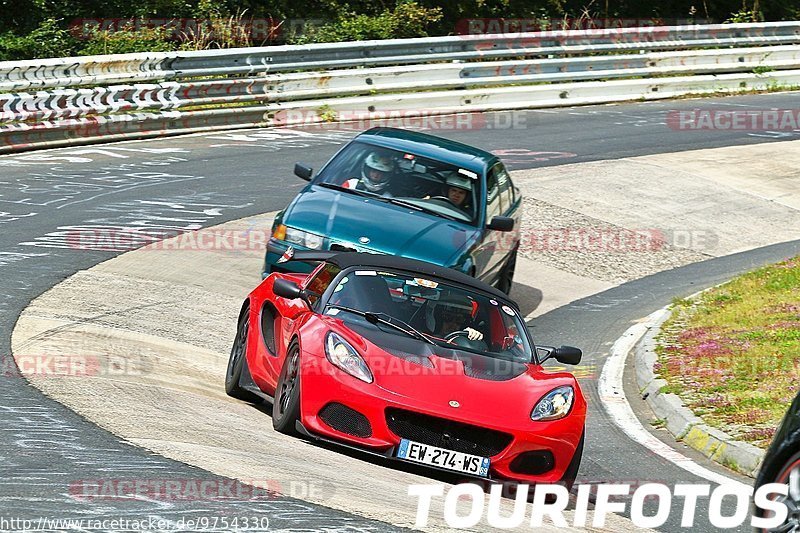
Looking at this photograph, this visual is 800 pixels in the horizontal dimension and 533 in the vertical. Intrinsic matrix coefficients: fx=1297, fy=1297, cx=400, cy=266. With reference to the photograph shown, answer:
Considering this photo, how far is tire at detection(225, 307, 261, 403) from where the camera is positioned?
9844 mm

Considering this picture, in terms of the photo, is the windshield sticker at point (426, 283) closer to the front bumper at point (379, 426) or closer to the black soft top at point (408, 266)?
the black soft top at point (408, 266)

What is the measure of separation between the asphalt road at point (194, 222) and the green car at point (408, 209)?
4.56ft

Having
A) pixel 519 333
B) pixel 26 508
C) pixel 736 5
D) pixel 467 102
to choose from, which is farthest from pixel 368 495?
pixel 736 5

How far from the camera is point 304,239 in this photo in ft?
40.3

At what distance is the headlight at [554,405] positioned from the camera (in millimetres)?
8297

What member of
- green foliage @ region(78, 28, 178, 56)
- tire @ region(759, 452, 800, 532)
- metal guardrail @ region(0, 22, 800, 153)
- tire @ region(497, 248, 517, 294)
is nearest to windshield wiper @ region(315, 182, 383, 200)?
tire @ region(497, 248, 517, 294)

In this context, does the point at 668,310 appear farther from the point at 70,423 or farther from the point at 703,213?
the point at 70,423

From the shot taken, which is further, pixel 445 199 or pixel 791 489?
pixel 445 199

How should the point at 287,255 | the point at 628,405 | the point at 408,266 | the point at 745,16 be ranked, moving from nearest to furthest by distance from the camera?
the point at 408,266
the point at 287,255
the point at 628,405
the point at 745,16

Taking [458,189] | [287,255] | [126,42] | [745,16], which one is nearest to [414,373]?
[287,255]

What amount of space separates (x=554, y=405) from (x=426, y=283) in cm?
146

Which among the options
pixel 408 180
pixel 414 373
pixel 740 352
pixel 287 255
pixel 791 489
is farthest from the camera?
pixel 408 180

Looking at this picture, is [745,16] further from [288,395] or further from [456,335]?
[288,395]

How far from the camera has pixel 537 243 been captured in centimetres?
1767
